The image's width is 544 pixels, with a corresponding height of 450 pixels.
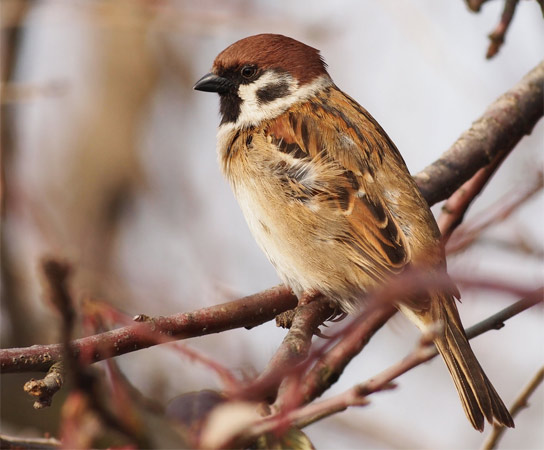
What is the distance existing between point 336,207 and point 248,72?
1.14 meters

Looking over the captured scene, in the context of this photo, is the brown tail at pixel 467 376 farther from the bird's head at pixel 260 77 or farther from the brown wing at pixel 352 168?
the bird's head at pixel 260 77

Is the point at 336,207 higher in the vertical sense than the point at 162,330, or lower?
higher

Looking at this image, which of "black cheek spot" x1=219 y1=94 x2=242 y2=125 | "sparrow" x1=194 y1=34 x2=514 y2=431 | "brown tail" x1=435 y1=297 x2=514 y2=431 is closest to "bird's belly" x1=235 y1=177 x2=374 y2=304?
"sparrow" x1=194 y1=34 x2=514 y2=431

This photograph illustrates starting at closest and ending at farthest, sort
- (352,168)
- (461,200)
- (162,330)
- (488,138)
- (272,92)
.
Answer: (162,330), (352,168), (461,200), (488,138), (272,92)

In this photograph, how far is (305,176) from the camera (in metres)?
3.91

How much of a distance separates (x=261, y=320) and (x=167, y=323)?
629 mm

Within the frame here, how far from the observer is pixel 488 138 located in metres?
4.32

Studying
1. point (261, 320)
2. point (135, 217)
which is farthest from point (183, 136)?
point (261, 320)

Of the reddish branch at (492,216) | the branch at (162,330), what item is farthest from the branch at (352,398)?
the branch at (162,330)

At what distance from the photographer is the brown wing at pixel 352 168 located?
3.69 m

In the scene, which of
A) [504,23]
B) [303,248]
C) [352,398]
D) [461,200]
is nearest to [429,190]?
[461,200]

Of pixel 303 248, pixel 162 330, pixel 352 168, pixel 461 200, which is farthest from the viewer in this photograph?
pixel 461 200

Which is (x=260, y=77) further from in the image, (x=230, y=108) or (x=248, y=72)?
(x=230, y=108)

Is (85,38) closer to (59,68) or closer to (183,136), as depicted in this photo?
(59,68)
